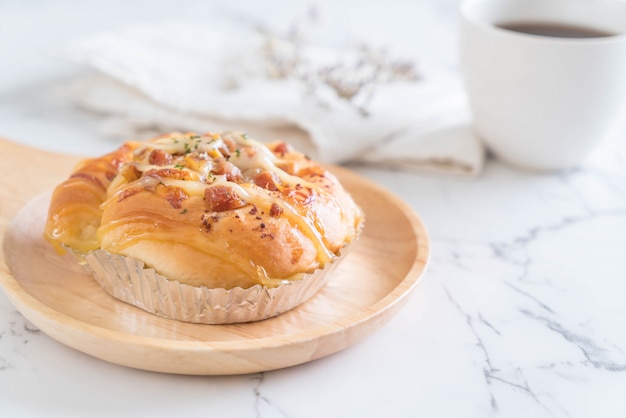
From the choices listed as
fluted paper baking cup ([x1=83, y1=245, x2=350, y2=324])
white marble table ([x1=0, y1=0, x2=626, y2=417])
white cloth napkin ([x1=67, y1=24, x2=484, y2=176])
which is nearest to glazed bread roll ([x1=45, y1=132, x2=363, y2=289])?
fluted paper baking cup ([x1=83, y1=245, x2=350, y2=324])

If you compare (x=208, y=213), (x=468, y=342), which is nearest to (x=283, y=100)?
(x=208, y=213)

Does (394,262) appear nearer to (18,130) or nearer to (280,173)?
(280,173)

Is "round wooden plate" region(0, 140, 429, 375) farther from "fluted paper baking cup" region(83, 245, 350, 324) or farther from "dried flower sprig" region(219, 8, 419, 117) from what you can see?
"dried flower sprig" region(219, 8, 419, 117)

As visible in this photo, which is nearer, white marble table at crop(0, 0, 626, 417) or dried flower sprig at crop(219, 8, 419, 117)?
white marble table at crop(0, 0, 626, 417)

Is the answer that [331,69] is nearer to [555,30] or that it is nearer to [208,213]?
[555,30]

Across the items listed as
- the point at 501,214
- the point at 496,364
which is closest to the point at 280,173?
the point at 496,364

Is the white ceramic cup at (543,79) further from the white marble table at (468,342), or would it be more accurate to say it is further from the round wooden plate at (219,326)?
the round wooden plate at (219,326)
